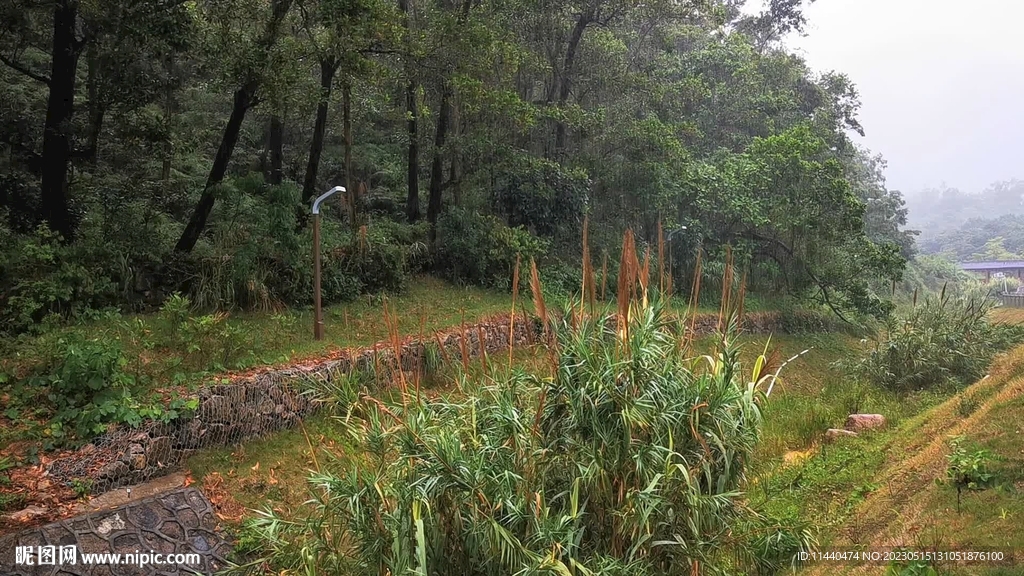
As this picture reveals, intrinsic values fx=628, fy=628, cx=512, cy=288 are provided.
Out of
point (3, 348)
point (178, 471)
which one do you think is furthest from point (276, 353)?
point (3, 348)

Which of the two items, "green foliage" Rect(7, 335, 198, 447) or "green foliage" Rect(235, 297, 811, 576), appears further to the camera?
"green foliage" Rect(7, 335, 198, 447)

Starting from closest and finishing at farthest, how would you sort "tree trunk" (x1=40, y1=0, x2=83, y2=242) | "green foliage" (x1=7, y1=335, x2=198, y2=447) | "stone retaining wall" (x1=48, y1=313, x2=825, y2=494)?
"stone retaining wall" (x1=48, y1=313, x2=825, y2=494)
"green foliage" (x1=7, y1=335, x2=198, y2=447)
"tree trunk" (x1=40, y1=0, x2=83, y2=242)

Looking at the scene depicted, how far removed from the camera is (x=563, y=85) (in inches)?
545

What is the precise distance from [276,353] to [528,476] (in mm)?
4572

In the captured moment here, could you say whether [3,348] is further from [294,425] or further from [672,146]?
[672,146]

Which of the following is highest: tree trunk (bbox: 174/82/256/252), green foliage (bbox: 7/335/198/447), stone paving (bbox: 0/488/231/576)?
tree trunk (bbox: 174/82/256/252)

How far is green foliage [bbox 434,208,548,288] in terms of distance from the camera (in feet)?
37.2

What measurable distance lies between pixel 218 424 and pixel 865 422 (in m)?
6.68

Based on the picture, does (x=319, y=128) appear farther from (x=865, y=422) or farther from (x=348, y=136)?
(x=865, y=422)

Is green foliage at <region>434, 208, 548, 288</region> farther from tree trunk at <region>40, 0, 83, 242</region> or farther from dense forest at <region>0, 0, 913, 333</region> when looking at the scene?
tree trunk at <region>40, 0, 83, 242</region>

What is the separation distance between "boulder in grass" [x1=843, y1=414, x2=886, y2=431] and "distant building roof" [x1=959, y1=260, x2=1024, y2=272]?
2918 centimetres

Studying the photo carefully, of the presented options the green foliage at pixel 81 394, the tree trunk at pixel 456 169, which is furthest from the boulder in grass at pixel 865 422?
the tree trunk at pixel 456 169

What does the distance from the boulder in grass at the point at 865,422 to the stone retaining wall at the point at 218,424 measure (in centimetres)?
253

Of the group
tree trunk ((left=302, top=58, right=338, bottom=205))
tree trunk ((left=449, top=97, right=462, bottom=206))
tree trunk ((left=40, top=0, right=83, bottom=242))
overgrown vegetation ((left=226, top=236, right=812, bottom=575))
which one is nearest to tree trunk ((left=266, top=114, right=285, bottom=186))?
tree trunk ((left=302, top=58, right=338, bottom=205))
